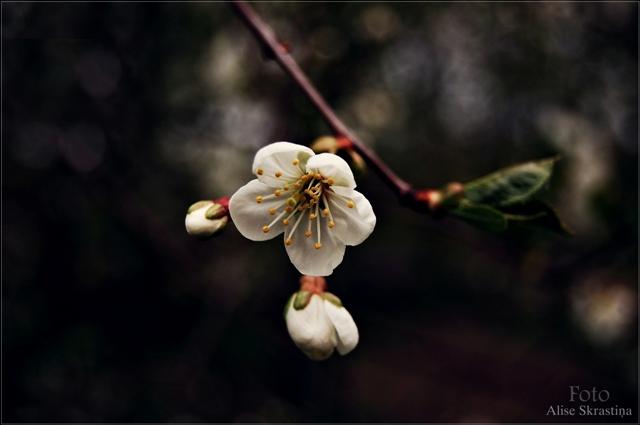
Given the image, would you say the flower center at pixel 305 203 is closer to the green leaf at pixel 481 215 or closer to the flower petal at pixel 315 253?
the flower petal at pixel 315 253

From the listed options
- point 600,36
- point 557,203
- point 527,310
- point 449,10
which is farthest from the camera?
point 527,310

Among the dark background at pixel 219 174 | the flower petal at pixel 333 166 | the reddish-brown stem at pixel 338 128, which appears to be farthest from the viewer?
the dark background at pixel 219 174

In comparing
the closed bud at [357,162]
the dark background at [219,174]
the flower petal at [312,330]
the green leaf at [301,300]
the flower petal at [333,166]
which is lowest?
the flower petal at [312,330]

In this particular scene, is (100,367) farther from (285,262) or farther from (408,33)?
(408,33)

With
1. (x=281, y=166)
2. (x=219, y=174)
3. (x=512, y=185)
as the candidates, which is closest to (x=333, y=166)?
(x=281, y=166)

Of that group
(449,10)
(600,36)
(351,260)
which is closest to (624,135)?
(600,36)

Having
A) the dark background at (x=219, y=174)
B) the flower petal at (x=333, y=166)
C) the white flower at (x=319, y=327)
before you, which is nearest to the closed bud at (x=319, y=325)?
the white flower at (x=319, y=327)

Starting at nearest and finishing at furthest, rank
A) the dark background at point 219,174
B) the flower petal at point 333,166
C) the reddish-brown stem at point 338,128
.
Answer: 1. the flower petal at point 333,166
2. the reddish-brown stem at point 338,128
3. the dark background at point 219,174
